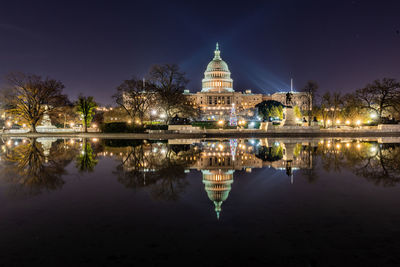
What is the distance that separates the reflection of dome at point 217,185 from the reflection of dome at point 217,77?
470ft

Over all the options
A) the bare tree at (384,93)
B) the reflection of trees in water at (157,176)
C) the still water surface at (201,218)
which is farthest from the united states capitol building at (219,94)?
the still water surface at (201,218)

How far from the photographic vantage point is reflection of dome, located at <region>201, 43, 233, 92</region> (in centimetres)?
15450

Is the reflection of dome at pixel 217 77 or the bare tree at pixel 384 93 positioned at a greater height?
the reflection of dome at pixel 217 77

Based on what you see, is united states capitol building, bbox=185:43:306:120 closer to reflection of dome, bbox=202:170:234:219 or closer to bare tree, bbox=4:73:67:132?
bare tree, bbox=4:73:67:132

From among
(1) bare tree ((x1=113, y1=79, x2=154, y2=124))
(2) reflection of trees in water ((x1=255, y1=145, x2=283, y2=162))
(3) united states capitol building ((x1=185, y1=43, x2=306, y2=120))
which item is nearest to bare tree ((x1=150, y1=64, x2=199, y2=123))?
(1) bare tree ((x1=113, y1=79, x2=154, y2=124))

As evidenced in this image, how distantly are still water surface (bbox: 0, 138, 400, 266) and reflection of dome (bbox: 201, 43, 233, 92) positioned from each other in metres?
143

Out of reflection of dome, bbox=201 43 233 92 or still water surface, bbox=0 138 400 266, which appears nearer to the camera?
still water surface, bbox=0 138 400 266

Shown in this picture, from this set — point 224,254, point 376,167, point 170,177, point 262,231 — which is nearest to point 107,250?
point 224,254

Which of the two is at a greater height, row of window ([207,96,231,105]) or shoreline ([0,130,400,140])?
row of window ([207,96,231,105])

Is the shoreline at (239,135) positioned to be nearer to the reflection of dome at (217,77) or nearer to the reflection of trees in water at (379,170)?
the reflection of trees in water at (379,170)

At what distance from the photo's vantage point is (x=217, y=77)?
510 ft

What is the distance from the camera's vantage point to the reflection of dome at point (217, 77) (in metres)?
154

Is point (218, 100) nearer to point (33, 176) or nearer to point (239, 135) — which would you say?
point (239, 135)

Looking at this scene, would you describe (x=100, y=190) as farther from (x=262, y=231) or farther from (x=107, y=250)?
(x=262, y=231)
